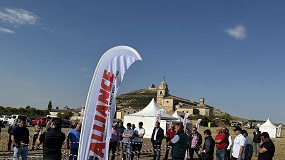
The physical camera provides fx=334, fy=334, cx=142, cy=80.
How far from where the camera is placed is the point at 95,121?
184 inches

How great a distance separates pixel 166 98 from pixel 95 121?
144359 mm

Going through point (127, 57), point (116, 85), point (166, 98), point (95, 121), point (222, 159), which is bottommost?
point (222, 159)

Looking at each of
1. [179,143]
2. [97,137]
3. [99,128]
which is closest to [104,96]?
[99,128]

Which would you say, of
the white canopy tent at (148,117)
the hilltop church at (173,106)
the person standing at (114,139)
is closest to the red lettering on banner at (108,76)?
the person standing at (114,139)

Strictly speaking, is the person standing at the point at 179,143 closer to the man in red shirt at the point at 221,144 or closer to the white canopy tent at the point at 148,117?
the man in red shirt at the point at 221,144

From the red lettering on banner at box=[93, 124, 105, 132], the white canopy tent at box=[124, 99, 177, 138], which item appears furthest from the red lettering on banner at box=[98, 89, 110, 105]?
the white canopy tent at box=[124, 99, 177, 138]

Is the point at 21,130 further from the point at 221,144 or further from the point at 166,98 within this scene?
the point at 166,98

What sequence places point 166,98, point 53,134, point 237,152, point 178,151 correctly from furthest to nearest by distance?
point 166,98 → point 237,152 → point 178,151 → point 53,134

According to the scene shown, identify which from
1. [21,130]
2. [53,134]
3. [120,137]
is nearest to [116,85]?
[53,134]

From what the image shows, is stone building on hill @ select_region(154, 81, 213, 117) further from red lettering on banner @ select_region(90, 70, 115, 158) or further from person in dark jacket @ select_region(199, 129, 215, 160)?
red lettering on banner @ select_region(90, 70, 115, 158)

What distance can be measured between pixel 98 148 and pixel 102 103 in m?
0.64

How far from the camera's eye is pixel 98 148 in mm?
4766

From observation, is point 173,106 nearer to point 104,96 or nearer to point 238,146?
point 238,146

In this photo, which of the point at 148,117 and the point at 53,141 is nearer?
the point at 53,141
